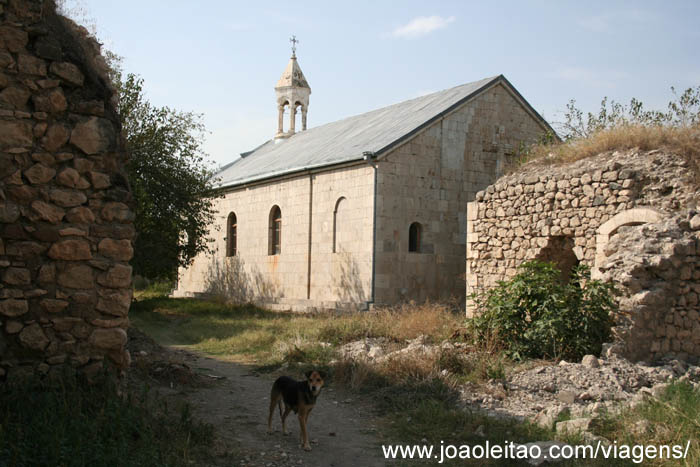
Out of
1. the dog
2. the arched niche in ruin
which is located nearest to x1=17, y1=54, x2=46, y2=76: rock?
the dog

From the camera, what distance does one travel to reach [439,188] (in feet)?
63.9

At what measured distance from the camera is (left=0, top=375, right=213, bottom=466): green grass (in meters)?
4.52

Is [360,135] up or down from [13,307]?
up

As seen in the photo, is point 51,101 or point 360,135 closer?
point 51,101

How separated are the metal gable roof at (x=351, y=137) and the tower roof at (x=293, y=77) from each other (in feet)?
10.1

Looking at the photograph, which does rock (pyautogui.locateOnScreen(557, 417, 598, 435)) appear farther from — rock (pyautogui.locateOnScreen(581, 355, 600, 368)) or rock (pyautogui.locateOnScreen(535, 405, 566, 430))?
rock (pyautogui.locateOnScreen(581, 355, 600, 368))

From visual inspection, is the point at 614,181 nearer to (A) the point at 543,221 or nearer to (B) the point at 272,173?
(A) the point at 543,221

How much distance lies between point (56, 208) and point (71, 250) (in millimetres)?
416

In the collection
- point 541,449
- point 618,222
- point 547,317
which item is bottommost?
point 541,449

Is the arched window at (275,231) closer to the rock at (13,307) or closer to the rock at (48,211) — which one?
the rock at (48,211)

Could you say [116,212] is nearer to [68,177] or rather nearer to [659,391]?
[68,177]

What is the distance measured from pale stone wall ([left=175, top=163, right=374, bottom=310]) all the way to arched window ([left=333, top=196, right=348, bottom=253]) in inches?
2.6

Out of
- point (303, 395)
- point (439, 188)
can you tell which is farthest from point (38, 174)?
point (439, 188)

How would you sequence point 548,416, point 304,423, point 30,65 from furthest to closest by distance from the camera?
1. point 548,416
2. point 304,423
3. point 30,65
